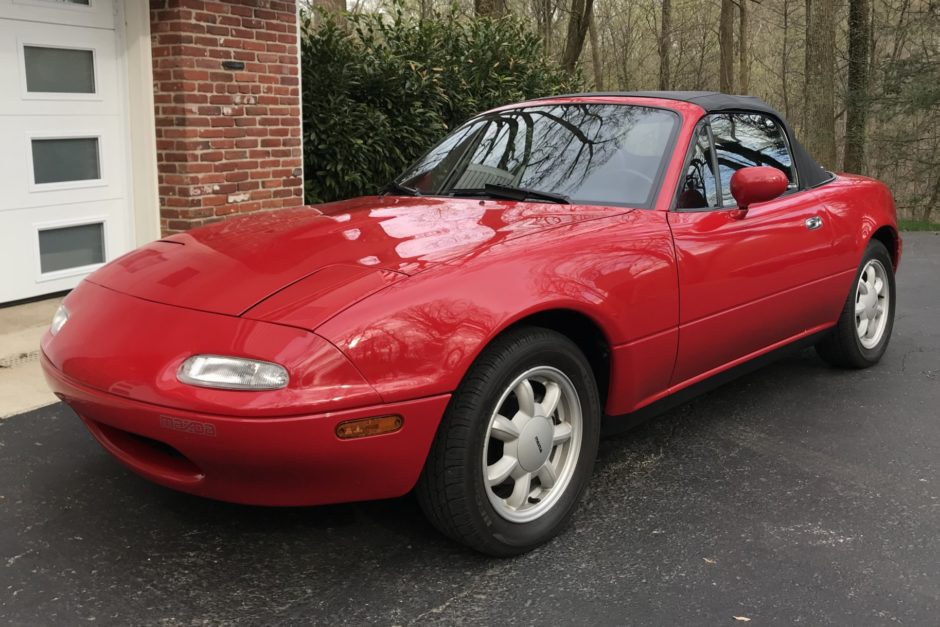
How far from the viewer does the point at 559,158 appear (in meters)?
Result: 3.81

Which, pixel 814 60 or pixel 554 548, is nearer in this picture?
pixel 554 548

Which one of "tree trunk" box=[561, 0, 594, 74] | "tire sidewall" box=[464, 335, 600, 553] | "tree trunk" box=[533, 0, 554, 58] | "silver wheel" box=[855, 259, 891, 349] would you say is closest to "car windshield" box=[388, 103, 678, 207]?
"tire sidewall" box=[464, 335, 600, 553]

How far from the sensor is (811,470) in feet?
12.1

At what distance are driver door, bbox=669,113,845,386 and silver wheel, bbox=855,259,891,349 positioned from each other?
0.43 meters

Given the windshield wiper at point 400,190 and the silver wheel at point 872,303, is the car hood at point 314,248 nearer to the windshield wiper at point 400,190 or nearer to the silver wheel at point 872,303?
the windshield wiper at point 400,190

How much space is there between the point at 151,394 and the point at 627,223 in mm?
1823

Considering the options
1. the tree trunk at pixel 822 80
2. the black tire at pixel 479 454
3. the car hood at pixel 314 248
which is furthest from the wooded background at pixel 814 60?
the black tire at pixel 479 454

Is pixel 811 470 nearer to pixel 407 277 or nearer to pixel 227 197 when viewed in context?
pixel 407 277

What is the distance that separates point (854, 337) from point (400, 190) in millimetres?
2680

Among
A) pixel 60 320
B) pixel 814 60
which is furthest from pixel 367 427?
pixel 814 60

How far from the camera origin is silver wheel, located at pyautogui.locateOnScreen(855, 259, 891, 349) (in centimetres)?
495

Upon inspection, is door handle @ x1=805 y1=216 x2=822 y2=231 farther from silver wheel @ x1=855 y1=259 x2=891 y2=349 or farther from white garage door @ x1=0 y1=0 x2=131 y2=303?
white garage door @ x1=0 y1=0 x2=131 y2=303

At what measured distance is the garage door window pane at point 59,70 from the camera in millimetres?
5738

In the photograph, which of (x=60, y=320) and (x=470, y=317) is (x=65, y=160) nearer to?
(x=60, y=320)
